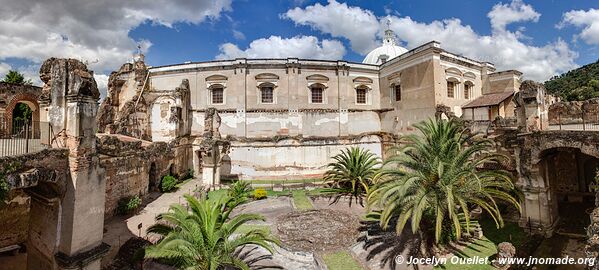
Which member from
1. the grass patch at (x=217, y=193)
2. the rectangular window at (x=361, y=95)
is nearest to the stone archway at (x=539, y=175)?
the grass patch at (x=217, y=193)

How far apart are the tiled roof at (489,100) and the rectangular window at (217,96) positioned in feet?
61.3

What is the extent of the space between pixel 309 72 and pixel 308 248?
1749 centimetres

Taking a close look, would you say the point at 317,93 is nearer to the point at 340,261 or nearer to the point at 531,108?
the point at 531,108

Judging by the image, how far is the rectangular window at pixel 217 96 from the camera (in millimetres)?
25406

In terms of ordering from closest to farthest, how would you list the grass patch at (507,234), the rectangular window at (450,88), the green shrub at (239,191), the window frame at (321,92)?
the grass patch at (507,234), the green shrub at (239,191), the rectangular window at (450,88), the window frame at (321,92)

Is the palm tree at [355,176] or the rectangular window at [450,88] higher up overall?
the rectangular window at [450,88]

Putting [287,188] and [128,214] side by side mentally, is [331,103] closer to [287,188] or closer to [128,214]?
[287,188]

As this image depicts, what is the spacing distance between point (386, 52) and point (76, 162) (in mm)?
31766

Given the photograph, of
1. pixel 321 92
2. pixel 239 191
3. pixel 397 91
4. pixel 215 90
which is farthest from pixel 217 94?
pixel 397 91

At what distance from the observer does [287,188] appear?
2117cm

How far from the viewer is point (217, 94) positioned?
2553 centimetres

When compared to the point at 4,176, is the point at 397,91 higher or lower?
higher

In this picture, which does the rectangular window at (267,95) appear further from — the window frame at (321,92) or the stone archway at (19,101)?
the stone archway at (19,101)

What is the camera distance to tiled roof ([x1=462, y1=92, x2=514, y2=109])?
1917 centimetres
